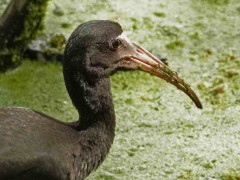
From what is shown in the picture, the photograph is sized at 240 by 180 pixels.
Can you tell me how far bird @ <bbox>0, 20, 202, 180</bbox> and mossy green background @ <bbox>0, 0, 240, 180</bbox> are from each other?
0.76 meters

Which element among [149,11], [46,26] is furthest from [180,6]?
[46,26]

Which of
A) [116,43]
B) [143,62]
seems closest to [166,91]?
[143,62]

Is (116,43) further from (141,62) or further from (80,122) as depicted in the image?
(80,122)

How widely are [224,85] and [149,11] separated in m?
1.51

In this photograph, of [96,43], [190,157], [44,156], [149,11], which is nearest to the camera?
[44,156]

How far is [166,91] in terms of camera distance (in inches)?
216

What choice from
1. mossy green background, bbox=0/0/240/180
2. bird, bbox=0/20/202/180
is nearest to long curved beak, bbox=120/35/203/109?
bird, bbox=0/20/202/180

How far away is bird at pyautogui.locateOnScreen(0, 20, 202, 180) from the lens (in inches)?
135

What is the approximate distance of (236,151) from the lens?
4637mm

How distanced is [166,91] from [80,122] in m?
1.78

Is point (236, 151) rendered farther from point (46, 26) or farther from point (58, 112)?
point (46, 26)

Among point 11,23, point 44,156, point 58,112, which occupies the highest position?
point 44,156

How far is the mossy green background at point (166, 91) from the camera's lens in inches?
181

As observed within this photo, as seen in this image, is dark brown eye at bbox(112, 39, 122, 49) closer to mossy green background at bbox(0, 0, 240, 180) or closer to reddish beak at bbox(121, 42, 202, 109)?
reddish beak at bbox(121, 42, 202, 109)
